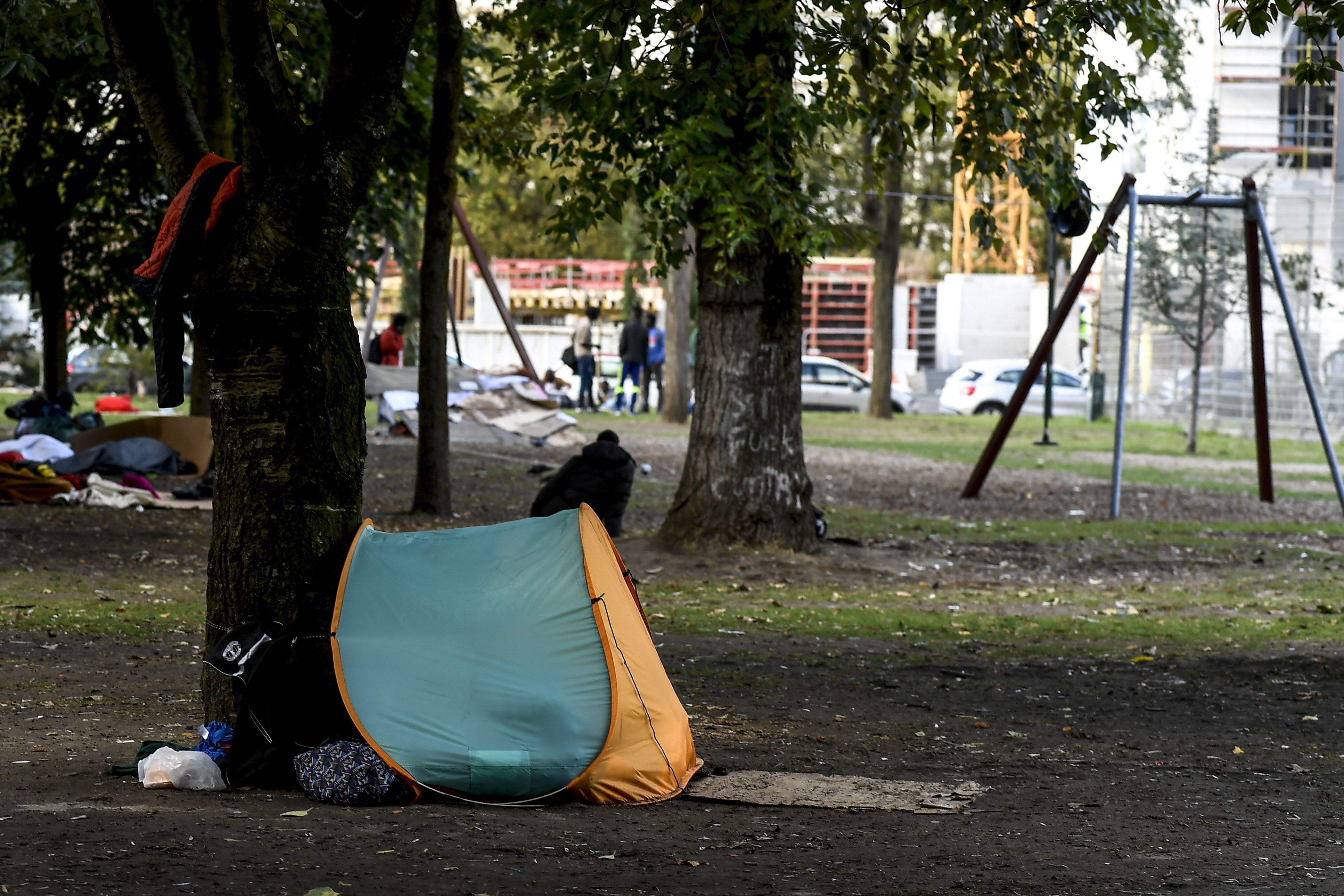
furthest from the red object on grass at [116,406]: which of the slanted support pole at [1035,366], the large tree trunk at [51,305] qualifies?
the slanted support pole at [1035,366]

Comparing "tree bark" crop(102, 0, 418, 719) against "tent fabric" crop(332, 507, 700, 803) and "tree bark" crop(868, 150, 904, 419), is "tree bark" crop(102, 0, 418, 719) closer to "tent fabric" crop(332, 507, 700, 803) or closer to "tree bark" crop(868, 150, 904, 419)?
"tent fabric" crop(332, 507, 700, 803)

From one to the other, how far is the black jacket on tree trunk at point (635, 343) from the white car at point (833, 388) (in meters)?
6.94

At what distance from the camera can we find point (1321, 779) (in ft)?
17.7

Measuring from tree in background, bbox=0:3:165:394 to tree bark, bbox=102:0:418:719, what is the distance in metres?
11.8

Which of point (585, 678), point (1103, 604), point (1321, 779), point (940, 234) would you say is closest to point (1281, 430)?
point (1103, 604)

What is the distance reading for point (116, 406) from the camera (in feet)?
87.6

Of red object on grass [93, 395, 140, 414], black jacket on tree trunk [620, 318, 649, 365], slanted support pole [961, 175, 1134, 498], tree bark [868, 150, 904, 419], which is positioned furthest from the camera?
tree bark [868, 150, 904, 419]

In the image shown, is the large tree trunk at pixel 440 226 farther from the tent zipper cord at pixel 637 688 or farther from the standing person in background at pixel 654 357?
the standing person in background at pixel 654 357

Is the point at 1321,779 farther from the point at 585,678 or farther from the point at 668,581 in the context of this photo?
the point at 668,581

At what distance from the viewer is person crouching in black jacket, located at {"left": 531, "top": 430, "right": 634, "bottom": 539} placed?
10.2 metres

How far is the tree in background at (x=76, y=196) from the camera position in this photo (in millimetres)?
17344

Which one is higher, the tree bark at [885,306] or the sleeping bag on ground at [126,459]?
the tree bark at [885,306]

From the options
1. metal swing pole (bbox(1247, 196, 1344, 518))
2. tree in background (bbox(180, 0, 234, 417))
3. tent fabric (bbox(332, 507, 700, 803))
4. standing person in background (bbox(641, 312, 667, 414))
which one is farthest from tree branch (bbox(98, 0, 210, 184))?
standing person in background (bbox(641, 312, 667, 414))

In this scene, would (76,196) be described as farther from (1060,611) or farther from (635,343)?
(1060,611)
